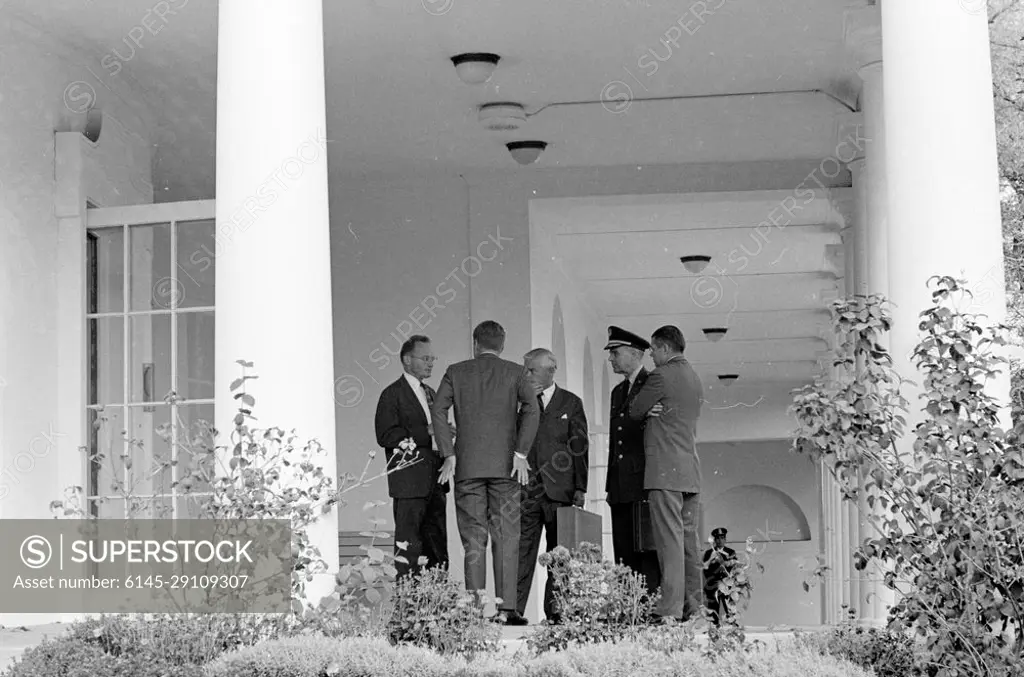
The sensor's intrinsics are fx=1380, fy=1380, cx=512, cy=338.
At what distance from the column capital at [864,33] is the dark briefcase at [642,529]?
139 inches

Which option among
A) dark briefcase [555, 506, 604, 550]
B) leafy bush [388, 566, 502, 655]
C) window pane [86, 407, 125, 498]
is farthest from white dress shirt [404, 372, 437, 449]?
leafy bush [388, 566, 502, 655]

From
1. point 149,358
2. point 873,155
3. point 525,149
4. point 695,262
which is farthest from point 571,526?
point 695,262

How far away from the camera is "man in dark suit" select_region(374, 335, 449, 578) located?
9.97 metres

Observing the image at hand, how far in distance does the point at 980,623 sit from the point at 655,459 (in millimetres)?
3399

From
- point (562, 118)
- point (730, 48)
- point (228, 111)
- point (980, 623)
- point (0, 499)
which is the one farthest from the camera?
point (562, 118)

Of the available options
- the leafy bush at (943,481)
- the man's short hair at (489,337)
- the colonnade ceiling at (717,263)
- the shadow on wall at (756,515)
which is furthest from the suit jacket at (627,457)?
Answer: the shadow on wall at (756,515)

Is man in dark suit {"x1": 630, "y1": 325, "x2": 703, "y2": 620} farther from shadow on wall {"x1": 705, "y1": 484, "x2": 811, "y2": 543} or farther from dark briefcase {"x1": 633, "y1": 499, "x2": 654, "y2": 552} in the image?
shadow on wall {"x1": 705, "y1": 484, "x2": 811, "y2": 543}

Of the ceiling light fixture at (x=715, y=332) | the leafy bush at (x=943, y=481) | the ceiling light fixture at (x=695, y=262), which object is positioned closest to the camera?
the leafy bush at (x=943, y=481)

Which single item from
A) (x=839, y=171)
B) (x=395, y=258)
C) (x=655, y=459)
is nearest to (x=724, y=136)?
(x=839, y=171)

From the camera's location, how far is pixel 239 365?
23.0 feet

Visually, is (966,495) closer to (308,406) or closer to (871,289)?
(308,406)

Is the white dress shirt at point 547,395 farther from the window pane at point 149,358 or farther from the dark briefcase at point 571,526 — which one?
the window pane at point 149,358

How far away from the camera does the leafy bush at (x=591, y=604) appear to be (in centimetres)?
638

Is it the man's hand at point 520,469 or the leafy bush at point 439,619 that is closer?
the leafy bush at point 439,619
